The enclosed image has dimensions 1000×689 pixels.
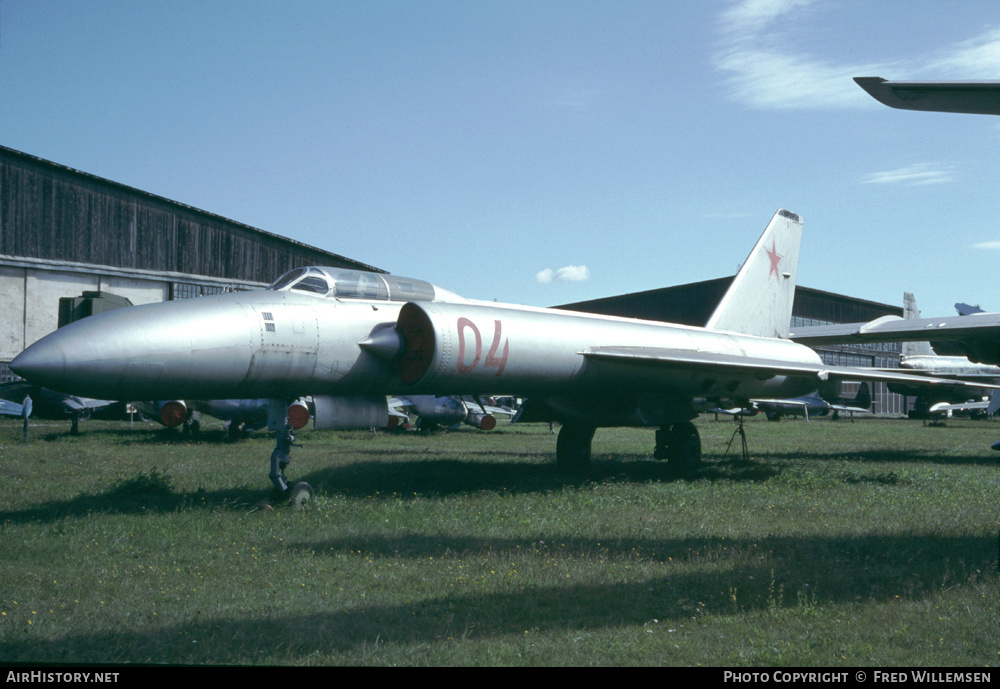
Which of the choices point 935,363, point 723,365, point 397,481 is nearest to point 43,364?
point 397,481

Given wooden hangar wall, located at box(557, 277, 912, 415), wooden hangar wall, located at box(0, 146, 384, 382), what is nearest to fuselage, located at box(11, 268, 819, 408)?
wooden hangar wall, located at box(0, 146, 384, 382)

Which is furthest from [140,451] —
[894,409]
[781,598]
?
[894,409]

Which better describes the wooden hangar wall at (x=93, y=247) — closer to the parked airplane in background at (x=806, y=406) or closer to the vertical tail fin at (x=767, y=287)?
the vertical tail fin at (x=767, y=287)

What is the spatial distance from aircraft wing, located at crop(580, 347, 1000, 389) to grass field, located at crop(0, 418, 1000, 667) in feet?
5.59

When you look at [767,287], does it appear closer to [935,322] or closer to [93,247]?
[935,322]

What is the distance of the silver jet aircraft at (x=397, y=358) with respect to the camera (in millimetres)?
7746

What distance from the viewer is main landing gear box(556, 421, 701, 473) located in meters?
13.6

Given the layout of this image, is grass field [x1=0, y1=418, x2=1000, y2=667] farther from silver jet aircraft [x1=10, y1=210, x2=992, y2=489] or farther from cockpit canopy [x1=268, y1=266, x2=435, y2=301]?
cockpit canopy [x1=268, y1=266, x2=435, y2=301]

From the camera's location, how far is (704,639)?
15.1 ft

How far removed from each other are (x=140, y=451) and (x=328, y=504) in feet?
32.0

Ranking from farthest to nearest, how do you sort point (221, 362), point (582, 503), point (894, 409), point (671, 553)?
point (894, 409) < point (582, 503) < point (221, 362) < point (671, 553)

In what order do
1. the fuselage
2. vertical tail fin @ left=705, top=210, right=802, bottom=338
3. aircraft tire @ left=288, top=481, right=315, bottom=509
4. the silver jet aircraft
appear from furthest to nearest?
vertical tail fin @ left=705, top=210, right=802, bottom=338 → aircraft tire @ left=288, top=481, right=315, bottom=509 → the silver jet aircraft → the fuselage

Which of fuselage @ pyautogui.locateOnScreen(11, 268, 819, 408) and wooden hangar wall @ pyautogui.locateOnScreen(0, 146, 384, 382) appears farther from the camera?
wooden hangar wall @ pyautogui.locateOnScreen(0, 146, 384, 382)

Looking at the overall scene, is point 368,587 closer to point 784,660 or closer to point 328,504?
point 784,660
